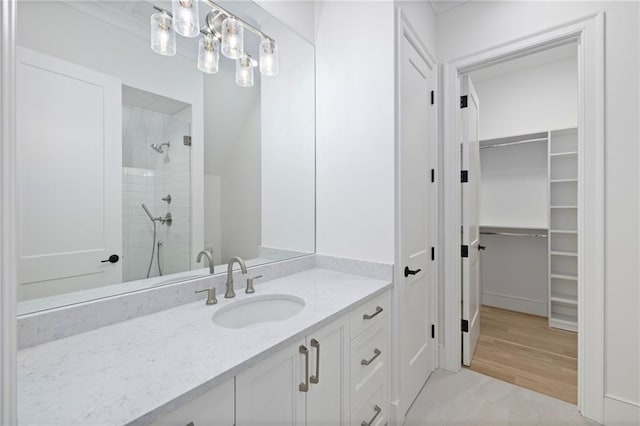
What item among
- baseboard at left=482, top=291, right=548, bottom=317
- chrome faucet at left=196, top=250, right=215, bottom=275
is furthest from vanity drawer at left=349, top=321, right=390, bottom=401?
baseboard at left=482, top=291, right=548, bottom=317

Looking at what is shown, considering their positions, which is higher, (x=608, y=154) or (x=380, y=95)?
(x=380, y=95)

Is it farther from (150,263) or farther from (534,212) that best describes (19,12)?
(534,212)

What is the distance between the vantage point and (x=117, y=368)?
0.75m

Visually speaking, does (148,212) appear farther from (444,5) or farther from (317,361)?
(444,5)

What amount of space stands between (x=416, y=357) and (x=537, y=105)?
10.1ft

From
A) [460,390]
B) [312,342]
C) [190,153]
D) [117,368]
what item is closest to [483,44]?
[190,153]

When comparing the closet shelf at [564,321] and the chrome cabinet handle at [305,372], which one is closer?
the chrome cabinet handle at [305,372]

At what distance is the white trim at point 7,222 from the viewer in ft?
1.45

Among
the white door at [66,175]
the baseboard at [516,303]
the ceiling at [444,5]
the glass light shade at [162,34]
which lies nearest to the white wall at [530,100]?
the ceiling at [444,5]

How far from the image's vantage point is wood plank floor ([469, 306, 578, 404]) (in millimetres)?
1993

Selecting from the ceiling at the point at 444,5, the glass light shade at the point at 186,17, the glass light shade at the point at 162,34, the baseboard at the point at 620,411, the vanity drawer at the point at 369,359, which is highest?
the ceiling at the point at 444,5

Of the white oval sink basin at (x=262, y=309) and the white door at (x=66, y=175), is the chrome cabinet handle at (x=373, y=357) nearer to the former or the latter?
the white oval sink basin at (x=262, y=309)

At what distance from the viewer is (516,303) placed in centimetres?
331

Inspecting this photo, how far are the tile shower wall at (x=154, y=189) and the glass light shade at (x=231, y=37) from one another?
1.41 ft
